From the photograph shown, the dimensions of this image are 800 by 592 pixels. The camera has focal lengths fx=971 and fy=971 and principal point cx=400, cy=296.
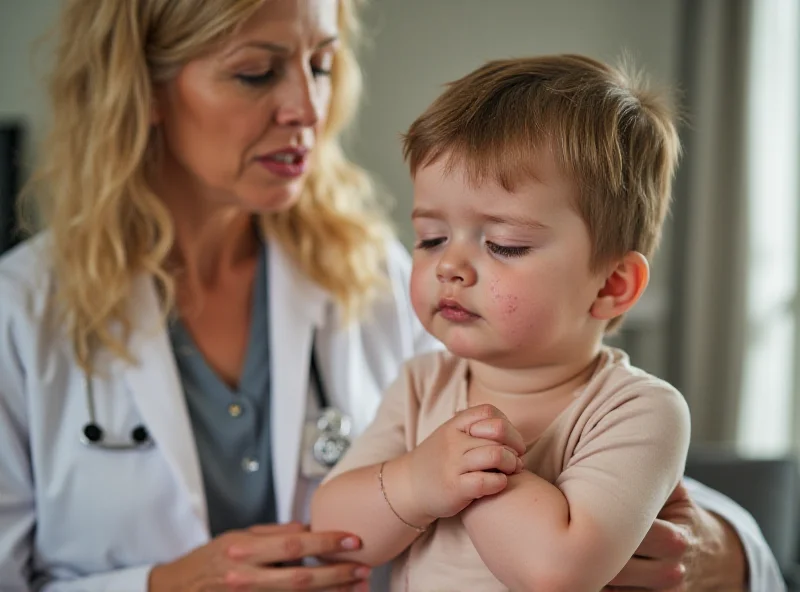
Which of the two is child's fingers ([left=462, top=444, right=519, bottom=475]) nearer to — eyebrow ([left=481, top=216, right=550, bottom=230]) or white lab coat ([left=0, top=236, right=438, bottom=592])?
eyebrow ([left=481, top=216, right=550, bottom=230])

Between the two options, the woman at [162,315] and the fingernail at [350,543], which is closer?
the fingernail at [350,543]

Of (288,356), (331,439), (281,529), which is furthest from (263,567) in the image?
(288,356)

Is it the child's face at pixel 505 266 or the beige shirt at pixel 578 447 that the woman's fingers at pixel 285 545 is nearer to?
the beige shirt at pixel 578 447

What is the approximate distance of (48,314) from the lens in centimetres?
161

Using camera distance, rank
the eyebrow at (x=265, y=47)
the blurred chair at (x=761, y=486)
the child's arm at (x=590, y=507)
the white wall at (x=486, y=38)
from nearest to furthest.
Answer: the child's arm at (x=590, y=507), the eyebrow at (x=265, y=47), the blurred chair at (x=761, y=486), the white wall at (x=486, y=38)

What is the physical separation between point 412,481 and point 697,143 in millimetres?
2928

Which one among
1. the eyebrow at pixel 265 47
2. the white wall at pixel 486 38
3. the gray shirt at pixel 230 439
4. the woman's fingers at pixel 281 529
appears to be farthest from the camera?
the white wall at pixel 486 38

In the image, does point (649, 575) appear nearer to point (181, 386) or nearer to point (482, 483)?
point (482, 483)

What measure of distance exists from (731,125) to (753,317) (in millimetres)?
711

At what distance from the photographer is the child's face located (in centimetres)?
100

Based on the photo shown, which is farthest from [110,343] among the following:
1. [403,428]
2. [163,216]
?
[403,428]

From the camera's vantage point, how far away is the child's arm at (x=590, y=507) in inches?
37.0

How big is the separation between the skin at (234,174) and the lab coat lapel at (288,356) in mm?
81

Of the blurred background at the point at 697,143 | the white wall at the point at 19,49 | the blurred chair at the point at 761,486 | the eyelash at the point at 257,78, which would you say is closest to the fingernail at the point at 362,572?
the eyelash at the point at 257,78
